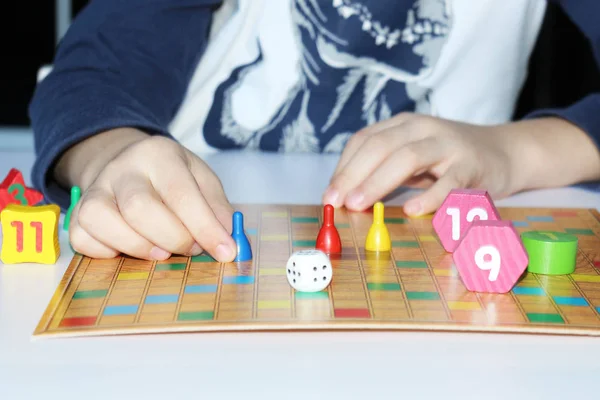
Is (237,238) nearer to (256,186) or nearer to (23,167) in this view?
(256,186)

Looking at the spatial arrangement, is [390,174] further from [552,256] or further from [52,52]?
[52,52]

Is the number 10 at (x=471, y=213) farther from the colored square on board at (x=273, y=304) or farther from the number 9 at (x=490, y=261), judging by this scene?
the colored square on board at (x=273, y=304)

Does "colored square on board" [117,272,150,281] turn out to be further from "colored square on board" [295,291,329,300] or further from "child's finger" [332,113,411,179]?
"child's finger" [332,113,411,179]

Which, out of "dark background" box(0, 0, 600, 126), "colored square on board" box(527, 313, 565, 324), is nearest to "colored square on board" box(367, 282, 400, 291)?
"colored square on board" box(527, 313, 565, 324)

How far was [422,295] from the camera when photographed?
615 mm

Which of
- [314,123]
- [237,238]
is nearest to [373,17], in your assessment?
[314,123]

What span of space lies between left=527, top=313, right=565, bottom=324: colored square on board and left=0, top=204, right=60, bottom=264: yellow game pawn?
422mm

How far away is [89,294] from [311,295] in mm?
176

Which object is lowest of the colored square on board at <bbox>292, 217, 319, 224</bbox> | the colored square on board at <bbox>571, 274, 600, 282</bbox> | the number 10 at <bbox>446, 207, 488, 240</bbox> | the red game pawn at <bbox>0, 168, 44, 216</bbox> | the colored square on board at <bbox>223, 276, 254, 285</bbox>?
the red game pawn at <bbox>0, 168, 44, 216</bbox>

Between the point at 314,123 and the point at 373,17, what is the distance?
20 centimetres

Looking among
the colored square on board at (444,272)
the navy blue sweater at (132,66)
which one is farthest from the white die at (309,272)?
the navy blue sweater at (132,66)

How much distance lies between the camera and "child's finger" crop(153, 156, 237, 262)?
70 centimetres

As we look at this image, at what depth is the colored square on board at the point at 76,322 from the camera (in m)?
0.56

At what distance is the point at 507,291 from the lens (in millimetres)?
627
